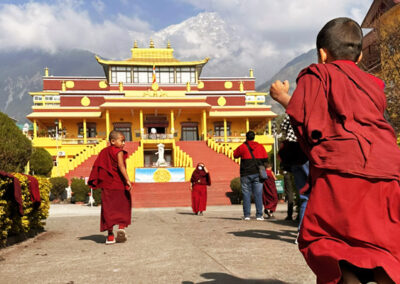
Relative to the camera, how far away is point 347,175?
2.14 m

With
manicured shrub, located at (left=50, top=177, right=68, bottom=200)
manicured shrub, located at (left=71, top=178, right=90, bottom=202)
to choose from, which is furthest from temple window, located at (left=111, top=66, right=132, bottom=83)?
manicured shrub, located at (left=71, top=178, right=90, bottom=202)

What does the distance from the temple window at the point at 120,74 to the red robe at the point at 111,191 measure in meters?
37.6

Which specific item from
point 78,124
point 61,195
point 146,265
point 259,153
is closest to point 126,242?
point 146,265

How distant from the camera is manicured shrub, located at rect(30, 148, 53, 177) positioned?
2948cm

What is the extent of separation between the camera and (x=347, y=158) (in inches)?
84.4

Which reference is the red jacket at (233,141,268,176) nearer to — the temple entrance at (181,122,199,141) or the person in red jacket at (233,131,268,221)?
the person in red jacket at (233,131,268,221)

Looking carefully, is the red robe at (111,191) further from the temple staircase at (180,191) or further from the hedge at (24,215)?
the temple staircase at (180,191)

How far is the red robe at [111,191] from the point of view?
685cm

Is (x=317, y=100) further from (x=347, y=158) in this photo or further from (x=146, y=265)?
(x=146, y=265)

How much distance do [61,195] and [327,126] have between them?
23.1 m

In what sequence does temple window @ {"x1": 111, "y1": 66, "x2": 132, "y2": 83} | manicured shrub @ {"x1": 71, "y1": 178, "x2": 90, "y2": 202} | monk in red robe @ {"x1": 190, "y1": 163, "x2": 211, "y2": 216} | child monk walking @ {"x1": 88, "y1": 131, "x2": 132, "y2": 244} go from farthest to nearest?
temple window @ {"x1": 111, "y1": 66, "x2": 132, "y2": 83}, manicured shrub @ {"x1": 71, "y1": 178, "x2": 90, "y2": 202}, monk in red robe @ {"x1": 190, "y1": 163, "x2": 211, "y2": 216}, child monk walking @ {"x1": 88, "y1": 131, "x2": 132, "y2": 244}

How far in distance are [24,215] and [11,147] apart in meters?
4.74

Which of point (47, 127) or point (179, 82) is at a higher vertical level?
point (179, 82)

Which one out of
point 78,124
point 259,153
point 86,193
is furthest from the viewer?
point 78,124
